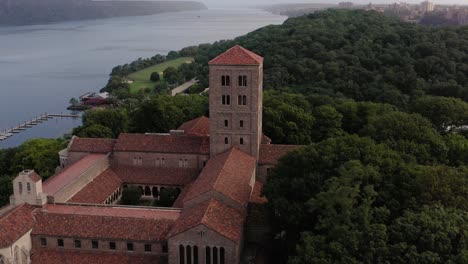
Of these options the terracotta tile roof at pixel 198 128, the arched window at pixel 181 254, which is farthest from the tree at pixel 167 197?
the arched window at pixel 181 254

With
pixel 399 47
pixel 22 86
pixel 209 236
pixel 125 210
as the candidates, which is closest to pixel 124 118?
pixel 125 210

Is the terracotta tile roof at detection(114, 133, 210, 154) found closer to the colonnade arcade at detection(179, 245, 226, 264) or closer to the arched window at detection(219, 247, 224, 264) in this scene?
the colonnade arcade at detection(179, 245, 226, 264)

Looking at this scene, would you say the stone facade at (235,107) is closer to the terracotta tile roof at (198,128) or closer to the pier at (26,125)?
the terracotta tile roof at (198,128)

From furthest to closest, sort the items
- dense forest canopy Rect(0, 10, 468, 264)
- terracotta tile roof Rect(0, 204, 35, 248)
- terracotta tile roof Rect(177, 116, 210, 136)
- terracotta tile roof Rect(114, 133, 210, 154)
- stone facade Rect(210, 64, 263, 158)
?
terracotta tile roof Rect(177, 116, 210, 136)
terracotta tile roof Rect(114, 133, 210, 154)
stone facade Rect(210, 64, 263, 158)
terracotta tile roof Rect(0, 204, 35, 248)
dense forest canopy Rect(0, 10, 468, 264)

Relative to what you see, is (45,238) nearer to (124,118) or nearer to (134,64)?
(124,118)

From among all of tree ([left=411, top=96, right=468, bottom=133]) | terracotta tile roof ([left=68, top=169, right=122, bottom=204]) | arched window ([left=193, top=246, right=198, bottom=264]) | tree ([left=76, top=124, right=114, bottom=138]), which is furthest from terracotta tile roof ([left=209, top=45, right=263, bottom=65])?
tree ([left=76, top=124, right=114, bottom=138])

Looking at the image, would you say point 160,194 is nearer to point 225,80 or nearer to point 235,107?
point 235,107
